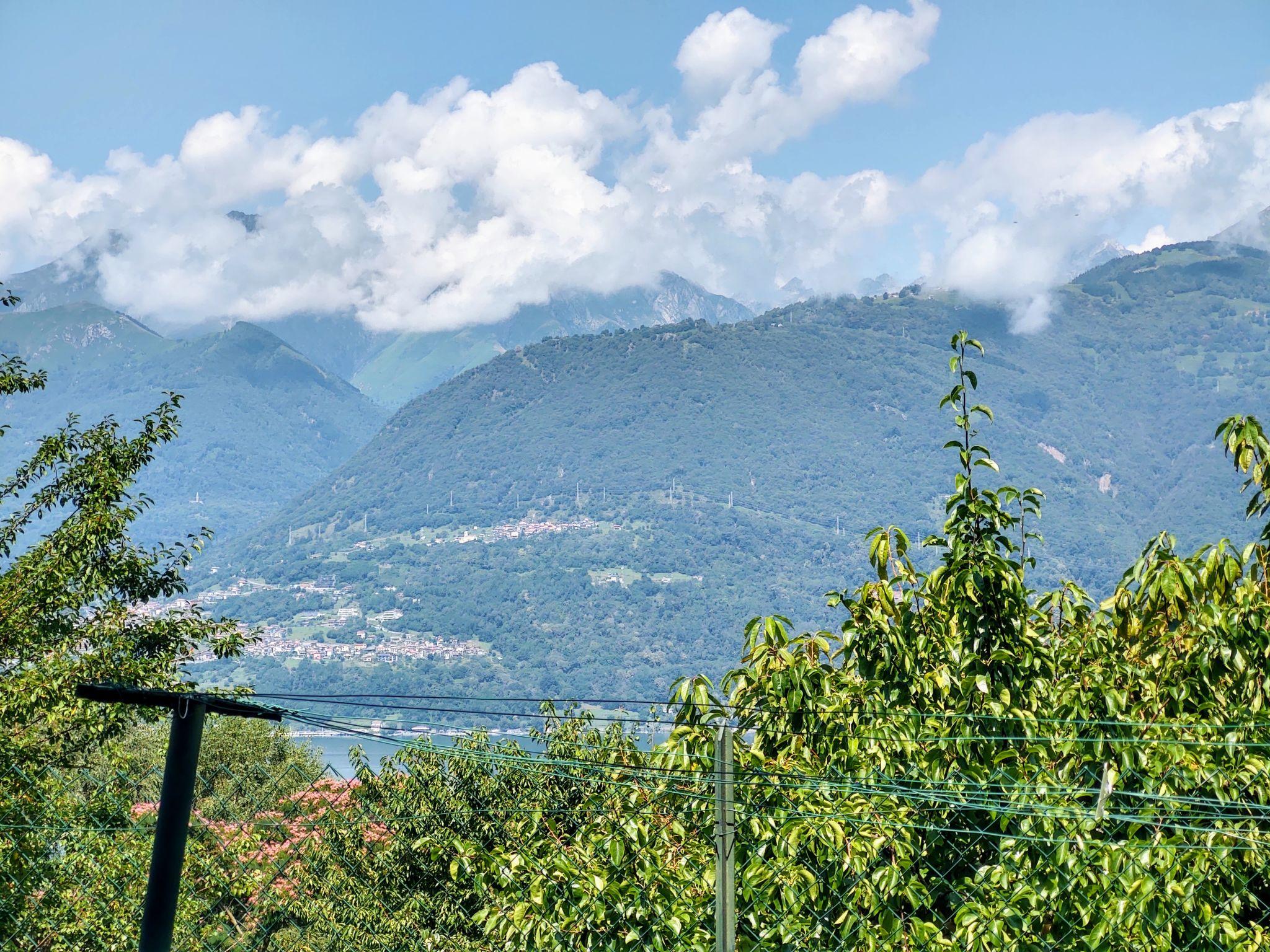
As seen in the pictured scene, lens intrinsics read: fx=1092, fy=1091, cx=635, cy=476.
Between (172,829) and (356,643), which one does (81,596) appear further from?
(356,643)

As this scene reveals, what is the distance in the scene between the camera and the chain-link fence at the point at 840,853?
89.0 inches

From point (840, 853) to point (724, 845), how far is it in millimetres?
576

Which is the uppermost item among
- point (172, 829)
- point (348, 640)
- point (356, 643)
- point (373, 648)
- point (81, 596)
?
point (348, 640)

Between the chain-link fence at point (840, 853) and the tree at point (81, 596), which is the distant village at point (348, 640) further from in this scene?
the chain-link fence at point (840, 853)

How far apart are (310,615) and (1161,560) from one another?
179328mm

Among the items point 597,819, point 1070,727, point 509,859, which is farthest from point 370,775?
point 1070,727

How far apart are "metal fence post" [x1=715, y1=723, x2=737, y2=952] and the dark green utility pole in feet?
2.73

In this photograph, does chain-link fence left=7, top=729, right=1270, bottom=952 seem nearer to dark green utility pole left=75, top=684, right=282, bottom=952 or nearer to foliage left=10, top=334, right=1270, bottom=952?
foliage left=10, top=334, right=1270, bottom=952

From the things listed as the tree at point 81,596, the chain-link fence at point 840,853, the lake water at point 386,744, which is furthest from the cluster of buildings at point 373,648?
the chain-link fence at point 840,853

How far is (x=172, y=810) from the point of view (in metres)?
2.00

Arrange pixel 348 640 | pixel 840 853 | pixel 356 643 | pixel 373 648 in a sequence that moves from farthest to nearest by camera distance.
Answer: pixel 348 640 < pixel 356 643 < pixel 373 648 < pixel 840 853

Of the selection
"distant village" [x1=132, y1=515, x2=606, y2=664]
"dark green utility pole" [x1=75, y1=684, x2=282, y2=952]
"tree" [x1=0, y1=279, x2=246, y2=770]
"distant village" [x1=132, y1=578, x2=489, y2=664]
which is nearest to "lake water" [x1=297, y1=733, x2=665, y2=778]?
"dark green utility pole" [x1=75, y1=684, x2=282, y2=952]

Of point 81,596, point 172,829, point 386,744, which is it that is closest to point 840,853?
point 386,744

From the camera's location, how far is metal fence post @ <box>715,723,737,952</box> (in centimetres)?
205
